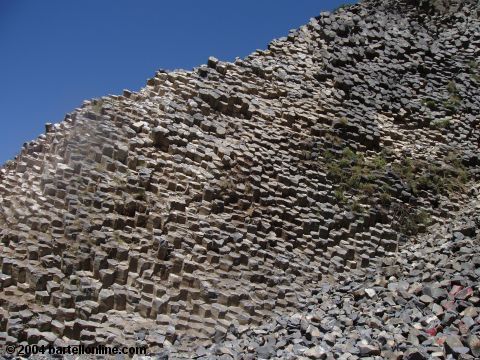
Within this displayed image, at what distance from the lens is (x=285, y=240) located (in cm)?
951

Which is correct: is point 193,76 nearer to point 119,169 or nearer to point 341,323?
point 119,169

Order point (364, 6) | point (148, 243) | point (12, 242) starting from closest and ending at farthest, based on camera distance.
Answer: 1. point (12, 242)
2. point (148, 243)
3. point (364, 6)

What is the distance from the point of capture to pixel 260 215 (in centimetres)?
960

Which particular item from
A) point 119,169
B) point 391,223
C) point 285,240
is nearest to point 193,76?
point 119,169

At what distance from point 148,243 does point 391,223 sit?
4.94 meters

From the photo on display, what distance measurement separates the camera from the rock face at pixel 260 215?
7.00 m

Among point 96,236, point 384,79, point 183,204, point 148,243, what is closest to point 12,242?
point 96,236

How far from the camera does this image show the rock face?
7.00 m

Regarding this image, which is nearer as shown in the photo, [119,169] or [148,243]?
[148,243]

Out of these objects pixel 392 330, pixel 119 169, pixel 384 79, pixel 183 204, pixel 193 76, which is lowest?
pixel 392 330

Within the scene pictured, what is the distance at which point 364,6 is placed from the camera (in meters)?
16.5

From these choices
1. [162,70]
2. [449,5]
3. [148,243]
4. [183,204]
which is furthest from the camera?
[449,5]

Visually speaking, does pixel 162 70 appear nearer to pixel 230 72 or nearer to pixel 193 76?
pixel 193 76

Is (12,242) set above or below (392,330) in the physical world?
above
